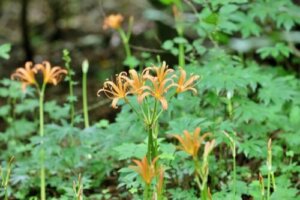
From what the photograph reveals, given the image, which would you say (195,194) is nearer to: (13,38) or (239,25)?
(239,25)

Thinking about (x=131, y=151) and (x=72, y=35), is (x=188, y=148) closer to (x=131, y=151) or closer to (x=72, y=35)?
(x=131, y=151)

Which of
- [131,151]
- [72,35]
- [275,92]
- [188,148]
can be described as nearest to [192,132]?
[131,151]

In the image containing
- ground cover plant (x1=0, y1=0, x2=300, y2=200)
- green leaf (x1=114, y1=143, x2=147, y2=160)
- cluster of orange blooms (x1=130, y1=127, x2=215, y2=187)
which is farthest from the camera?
ground cover plant (x1=0, y1=0, x2=300, y2=200)

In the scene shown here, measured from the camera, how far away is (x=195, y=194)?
2.62 metres

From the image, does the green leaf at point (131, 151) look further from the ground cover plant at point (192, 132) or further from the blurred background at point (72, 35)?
the blurred background at point (72, 35)

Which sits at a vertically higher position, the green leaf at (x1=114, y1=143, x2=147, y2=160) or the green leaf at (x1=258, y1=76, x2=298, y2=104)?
the green leaf at (x1=258, y1=76, x2=298, y2=104)

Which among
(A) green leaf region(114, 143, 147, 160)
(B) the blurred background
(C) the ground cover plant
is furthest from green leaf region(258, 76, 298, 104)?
(B) the blurred background

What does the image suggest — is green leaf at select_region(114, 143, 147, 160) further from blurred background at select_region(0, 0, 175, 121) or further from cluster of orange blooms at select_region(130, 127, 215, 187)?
blurred background at select_region(0, 0, 175, 121)

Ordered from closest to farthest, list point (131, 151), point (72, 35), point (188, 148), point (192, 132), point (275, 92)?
1. point (188, 148)
2. point (131, 151)
3. point (192, 132)
4. point (275, 92)
5. point (72, 35)

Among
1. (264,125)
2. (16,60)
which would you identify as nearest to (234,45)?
(264,125)

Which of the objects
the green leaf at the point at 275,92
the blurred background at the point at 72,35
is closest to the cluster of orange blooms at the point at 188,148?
the green leaf at the point at 275,92

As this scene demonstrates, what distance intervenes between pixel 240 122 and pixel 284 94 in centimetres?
26

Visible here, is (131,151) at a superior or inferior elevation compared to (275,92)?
inferior

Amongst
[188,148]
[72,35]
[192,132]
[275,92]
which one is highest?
[72,35]
